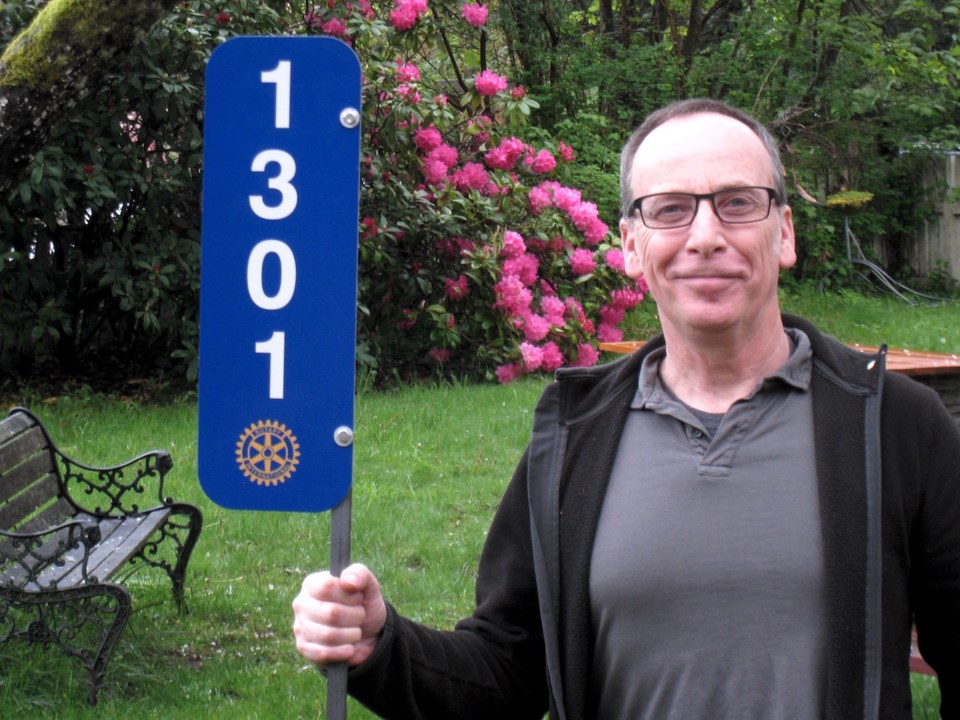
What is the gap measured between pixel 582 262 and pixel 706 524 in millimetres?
8500

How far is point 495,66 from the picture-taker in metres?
15.5

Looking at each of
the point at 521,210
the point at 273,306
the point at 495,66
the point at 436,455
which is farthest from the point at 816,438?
the point at 495,66

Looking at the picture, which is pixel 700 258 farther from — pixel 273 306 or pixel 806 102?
pixel 806 102

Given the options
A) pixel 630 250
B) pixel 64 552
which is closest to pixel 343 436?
pixel 630 250

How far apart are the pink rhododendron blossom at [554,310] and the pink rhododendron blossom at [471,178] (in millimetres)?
1079

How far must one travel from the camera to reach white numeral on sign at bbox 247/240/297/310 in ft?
6.55

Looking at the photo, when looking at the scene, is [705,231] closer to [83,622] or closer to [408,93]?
[83,622]

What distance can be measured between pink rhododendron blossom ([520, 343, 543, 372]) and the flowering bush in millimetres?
11

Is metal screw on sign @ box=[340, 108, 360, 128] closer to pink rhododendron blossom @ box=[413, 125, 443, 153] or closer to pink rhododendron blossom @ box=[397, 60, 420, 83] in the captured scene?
pink rhododendron blossom @ box=[397, 60, 420, 83]

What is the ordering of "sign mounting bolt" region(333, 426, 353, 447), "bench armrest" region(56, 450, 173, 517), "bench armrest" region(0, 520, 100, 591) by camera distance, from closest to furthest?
1. "sign mounting bolt" region(333, 426, 353, 447)
2. "bench armrest" region(0, 520, 100, 591)
3. "bench armrest" region(56, 450, 173, 517)

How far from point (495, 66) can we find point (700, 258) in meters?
13.7

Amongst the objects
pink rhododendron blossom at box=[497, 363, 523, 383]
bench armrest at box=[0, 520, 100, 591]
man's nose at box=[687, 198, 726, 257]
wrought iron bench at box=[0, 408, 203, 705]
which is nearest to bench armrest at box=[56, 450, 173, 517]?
wrought iron bench at box=[0, 408, 203, 705]

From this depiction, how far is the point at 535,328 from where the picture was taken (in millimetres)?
9789

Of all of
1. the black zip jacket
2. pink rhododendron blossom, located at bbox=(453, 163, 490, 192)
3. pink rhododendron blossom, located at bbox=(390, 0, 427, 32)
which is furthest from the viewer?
pink rhododendron blossom, located at bbox=(453, 163, 490, 192)
